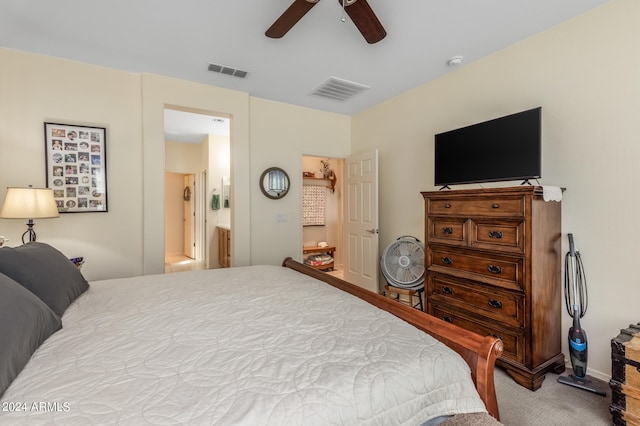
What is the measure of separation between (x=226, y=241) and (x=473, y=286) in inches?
154

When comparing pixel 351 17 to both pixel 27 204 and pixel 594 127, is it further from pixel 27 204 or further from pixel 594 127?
pixel 27 204

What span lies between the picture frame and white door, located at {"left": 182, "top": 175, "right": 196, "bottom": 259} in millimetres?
3897

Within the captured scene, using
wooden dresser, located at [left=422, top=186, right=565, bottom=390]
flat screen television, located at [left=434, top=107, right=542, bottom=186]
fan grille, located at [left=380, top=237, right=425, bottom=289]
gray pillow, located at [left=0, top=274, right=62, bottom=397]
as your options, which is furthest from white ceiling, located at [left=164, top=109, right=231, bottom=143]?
wooden dresser, located at [left=422, top=186, right=565, bottom=390]

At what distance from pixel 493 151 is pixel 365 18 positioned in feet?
4.91

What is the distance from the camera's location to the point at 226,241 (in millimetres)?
5086

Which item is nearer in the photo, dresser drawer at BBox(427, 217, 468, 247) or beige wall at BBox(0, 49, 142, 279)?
dresser drawer at BBox(427, 217, 468, 247)

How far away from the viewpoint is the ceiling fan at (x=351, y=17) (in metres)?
1.76

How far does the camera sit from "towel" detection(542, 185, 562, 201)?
6.85 feet

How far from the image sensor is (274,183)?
4113 millimetres

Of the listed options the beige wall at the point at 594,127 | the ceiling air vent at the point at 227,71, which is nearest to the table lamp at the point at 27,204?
the ceiling air vent at the point at 227,71

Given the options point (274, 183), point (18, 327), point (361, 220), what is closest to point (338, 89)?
point (274, 183)

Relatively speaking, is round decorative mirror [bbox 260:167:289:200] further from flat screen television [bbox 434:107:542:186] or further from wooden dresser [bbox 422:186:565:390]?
wooden dresser [bbox 422:186:565:390]

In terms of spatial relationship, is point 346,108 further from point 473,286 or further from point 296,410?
point 296,410

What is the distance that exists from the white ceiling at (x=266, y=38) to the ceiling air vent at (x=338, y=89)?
129 millimetres
